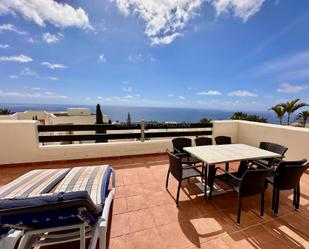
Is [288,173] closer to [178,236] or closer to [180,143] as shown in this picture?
[178,236]

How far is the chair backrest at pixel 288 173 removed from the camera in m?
1.90

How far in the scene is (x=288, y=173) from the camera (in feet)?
6.30

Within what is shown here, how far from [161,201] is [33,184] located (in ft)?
5.59

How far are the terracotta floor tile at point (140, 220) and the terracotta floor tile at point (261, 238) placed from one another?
111 cm

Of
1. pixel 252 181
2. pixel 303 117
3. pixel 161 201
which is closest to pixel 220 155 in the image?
pixel 252 181

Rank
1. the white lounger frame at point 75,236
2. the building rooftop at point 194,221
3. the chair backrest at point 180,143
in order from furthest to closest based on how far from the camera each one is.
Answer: the chair backrest at point 180,143 < the building rooftop at point 194,221 < the white lounger frame at point 75,236

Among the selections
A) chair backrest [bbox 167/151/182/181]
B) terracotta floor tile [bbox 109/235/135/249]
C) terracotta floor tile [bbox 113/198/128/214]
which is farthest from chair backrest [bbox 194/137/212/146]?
terracotta floor tile [bbox 109/235/135/249]

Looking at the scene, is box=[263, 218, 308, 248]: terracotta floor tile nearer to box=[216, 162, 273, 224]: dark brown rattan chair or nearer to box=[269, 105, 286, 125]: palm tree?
box=[216, 162, 273, 224]: dark brown rattan chair

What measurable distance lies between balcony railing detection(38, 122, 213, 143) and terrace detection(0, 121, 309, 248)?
0.21 m

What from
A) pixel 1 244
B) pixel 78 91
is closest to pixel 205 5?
pixel 1 244

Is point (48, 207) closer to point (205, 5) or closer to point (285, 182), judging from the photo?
point (285, 182)

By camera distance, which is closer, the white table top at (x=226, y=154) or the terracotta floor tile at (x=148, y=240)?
the terracotta floor tile at (x=148, y=240)

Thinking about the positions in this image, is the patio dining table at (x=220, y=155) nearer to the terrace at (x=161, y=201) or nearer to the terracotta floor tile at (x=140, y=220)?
the terrace at (x=161, y=201)

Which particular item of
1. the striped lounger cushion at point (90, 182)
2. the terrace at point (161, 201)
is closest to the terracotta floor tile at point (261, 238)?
the terrace at point (161, 201)
